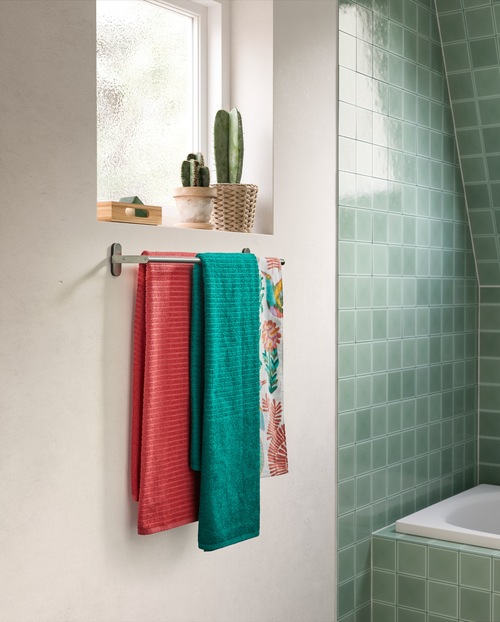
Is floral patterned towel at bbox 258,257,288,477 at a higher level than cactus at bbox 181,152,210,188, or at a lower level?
lower

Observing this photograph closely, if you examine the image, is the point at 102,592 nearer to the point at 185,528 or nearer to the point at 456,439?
the point at 185,528

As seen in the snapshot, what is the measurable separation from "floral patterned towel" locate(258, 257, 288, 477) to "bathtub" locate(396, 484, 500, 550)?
32.1 inches

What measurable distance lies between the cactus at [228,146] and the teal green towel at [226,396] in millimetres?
295

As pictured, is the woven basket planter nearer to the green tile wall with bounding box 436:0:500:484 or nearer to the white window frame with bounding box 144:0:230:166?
the white window frame with bounding box 144:0:230:166

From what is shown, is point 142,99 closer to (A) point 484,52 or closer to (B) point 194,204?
(B) point 194,204

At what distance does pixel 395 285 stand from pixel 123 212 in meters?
1.32

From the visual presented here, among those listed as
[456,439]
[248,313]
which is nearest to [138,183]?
[248,313]

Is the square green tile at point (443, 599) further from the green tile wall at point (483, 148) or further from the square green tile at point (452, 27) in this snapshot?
the square green tile at point (452, 27)

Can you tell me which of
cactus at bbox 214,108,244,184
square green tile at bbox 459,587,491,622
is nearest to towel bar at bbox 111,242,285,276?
cactus at bbox 214,108,244,184

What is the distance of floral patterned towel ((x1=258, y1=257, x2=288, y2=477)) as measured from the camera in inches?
89.1

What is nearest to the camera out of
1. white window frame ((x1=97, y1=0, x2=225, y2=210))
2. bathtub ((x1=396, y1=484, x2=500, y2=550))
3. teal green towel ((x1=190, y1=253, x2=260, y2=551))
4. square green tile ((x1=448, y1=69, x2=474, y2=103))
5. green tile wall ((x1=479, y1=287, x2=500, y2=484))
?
teal green towel ((x1=190, y1=253, x2=260, y2=551))

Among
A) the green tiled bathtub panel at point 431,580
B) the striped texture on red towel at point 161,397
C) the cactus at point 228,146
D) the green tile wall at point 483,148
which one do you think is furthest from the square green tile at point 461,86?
the striped texture on red towel at point 161,397

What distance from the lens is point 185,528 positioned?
2148mm

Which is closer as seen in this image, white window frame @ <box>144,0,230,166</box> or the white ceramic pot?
the white ceramic pot
